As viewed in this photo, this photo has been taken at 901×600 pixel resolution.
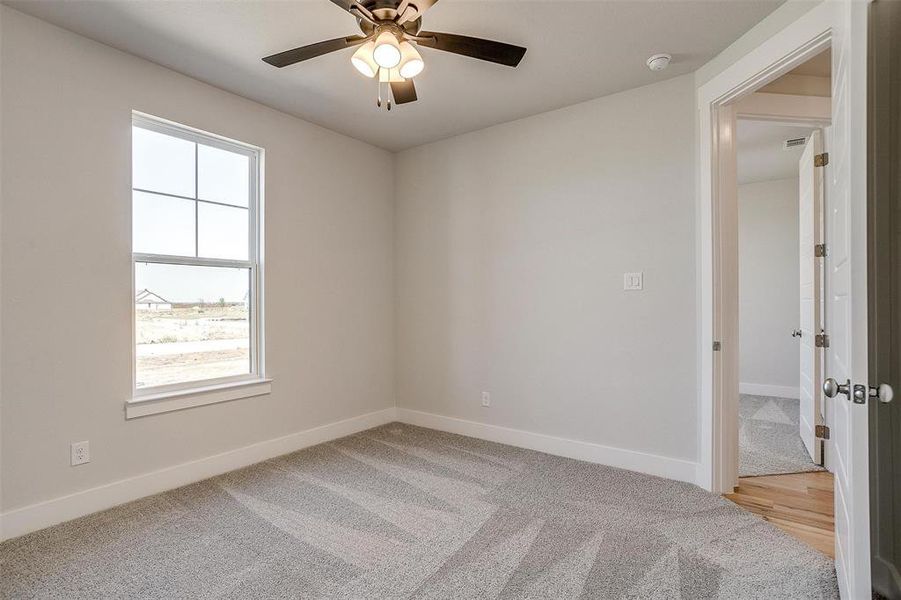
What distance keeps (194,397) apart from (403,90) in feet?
7.72

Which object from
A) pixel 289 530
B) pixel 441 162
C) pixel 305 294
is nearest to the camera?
pixel 289 530

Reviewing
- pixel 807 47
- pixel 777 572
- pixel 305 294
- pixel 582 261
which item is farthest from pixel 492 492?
pixel 807 47

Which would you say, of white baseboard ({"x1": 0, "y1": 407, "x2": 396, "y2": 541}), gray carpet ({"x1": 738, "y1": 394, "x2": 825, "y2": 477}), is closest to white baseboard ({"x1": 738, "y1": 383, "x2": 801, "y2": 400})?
gray carpet ({"x1": 738, "y1": 394, "x2": 825, "y2": 477})

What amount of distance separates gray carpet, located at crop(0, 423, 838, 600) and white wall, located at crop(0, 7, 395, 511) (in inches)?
15.1

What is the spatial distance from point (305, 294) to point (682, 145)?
2.98m

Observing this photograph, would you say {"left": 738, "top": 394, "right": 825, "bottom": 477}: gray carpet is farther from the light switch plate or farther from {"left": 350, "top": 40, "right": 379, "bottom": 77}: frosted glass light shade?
{"left": 350, "top": 40, "right": 379, "bottom": 77}: frosted glass light shade

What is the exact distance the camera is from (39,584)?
1.91 metres

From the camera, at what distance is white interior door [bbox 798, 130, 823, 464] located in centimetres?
325

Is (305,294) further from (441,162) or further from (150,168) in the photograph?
(441,162)

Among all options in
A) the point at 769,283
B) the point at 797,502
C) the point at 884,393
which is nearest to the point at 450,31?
the point at 884,393

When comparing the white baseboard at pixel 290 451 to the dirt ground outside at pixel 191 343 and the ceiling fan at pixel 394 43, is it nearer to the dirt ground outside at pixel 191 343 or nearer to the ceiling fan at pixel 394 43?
the dirt ground outside at pixel 191 343

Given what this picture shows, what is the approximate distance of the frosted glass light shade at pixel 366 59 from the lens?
1.97 m

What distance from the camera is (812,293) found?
334 centimetres

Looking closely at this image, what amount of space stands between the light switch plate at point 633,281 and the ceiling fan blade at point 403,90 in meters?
1.88
